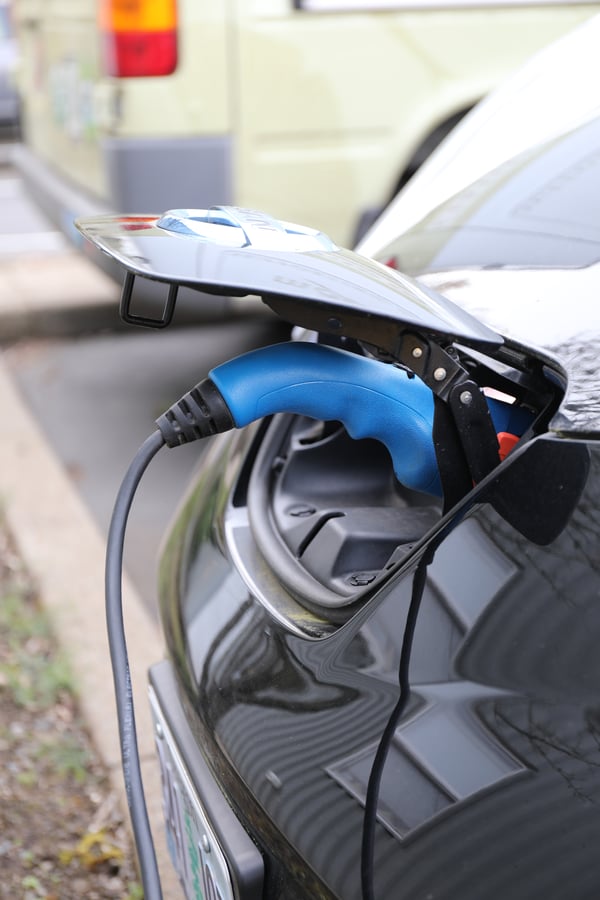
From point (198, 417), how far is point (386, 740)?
0.36 metres

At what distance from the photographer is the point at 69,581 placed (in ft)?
9.64

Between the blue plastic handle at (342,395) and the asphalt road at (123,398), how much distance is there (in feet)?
6.02

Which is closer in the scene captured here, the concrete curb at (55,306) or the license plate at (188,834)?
the license plate at (188,834)

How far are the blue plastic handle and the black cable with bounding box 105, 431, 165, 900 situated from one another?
13cm

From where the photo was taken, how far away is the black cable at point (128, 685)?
1.12 m

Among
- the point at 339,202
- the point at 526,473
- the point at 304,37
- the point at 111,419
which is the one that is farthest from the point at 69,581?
the point at 526,473

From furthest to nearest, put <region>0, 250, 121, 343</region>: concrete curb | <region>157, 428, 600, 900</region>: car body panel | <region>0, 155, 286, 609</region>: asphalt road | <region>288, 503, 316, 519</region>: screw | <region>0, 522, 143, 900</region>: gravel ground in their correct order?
1. <region>0, 250, 121, 343</region>: concrete curb
2. <region>0, 155, 286, 609</region>: asphalt road
3. <region>0, 522, 143, 900</region>: gravel ground
4. <region>288, 503, 316, 519</region>: screw
5. <region>157, 428, 600, 900</region>: car body panel

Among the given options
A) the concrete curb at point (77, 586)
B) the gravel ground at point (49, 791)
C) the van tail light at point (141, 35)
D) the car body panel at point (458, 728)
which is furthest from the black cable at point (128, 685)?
the van tail light at point (141, 35)

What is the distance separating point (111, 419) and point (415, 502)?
9.67 feet

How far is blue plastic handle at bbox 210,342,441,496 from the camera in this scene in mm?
1084

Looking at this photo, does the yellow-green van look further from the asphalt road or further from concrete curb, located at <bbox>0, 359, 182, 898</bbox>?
concrete curb, located at <bbox>0, 359, 182, 898</bbox>

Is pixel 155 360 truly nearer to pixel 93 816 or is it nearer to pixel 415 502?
pixel 93 816

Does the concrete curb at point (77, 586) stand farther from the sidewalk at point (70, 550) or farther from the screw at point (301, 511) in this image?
the screw at point (301, 511)

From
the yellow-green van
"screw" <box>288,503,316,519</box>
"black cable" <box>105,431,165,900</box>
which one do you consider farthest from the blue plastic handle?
the yellow-green van
